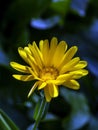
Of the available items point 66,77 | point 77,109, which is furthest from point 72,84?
point 77,109

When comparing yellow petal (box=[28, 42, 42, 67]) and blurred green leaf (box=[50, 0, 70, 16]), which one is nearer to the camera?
yellow petal (box=[28, 42, 42, 67])

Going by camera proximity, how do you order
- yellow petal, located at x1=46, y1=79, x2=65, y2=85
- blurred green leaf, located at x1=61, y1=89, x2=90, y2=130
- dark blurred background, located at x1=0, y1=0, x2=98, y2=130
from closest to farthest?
yellow petal, located at x1=46, y1=79, x2=65, y2=85, dark blurred background, located at x1=0, y1=0, x2=98, y2=130, blurred green leaf, located at x1=61, y1=89, x2=90, y2=130

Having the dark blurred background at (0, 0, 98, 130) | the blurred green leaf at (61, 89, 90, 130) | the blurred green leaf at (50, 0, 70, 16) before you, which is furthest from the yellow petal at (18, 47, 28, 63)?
the blurred green leaf at (50, 0, 70, 16)

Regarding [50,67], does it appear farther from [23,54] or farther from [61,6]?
[61,6]

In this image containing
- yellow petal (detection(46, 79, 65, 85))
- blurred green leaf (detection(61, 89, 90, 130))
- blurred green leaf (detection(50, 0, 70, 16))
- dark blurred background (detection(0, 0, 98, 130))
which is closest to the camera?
yellow petal (detection(46, 79, 65, 85))

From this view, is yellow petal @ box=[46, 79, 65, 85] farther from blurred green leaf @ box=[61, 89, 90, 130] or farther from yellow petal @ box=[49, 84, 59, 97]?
blurred green leaf @ box=[61, 89, 90, 130]

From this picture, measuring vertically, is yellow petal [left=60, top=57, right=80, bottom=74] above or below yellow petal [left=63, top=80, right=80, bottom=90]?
above

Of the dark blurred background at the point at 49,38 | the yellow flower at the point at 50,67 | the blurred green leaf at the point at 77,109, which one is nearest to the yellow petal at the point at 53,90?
the yellow flower at the point at 50,67
